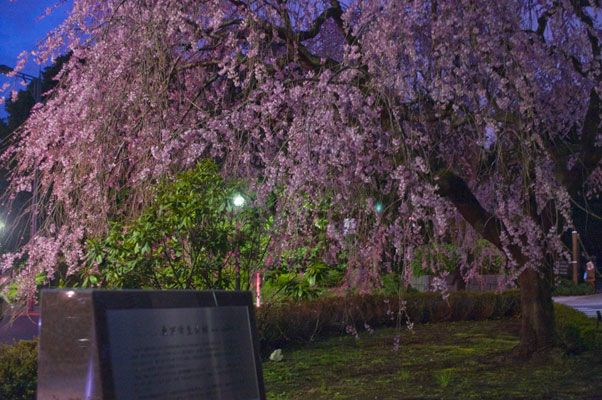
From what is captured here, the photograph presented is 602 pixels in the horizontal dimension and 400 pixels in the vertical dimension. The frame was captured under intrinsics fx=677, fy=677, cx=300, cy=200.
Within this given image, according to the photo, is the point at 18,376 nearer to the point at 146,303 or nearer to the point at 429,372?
the point at 146,303

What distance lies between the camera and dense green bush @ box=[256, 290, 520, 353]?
435 inches

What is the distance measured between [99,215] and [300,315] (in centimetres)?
572

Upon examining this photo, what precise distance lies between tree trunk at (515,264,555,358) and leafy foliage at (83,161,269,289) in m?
3.82

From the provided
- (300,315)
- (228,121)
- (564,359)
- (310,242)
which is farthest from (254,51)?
(300,315)

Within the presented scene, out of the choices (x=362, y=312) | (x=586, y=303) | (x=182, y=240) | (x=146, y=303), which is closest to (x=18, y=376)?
(x=182, y=240)

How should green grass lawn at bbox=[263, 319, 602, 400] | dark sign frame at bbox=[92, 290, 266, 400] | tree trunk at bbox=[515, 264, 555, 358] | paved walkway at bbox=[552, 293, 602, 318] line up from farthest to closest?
paved walkway at bbox=[552, 293, 602, 318] < tree trunk at bbox=[515, 264, 555, 358] < green grass lawn at bbox=[263, 319, 602, 400] < dark sign frame at bbox=[92, 290, 266, 400]

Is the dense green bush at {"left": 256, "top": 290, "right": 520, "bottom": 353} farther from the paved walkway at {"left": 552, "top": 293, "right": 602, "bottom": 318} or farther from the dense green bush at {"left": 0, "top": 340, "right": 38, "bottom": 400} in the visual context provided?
the paved walkway at {"left": 552, "top": 293, "right": 602, "bottom": 318}

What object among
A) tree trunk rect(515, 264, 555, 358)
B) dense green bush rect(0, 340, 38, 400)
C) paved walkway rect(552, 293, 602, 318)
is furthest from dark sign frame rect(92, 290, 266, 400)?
paved walkway rect(552, 293, 602, 318)

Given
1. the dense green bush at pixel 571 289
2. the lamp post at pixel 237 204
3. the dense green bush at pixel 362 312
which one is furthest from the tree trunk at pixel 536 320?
the dense green bush at pixel 571 289

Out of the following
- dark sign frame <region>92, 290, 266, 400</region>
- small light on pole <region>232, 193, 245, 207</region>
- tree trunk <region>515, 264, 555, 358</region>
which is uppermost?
small light on pole <region>232, 193, 245, 207</region>

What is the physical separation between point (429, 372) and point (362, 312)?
5481 mm

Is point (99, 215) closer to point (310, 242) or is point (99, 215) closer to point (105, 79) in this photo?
point (105, 79)

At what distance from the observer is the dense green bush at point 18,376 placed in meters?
6.01

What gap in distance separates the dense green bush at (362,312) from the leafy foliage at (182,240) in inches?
121
